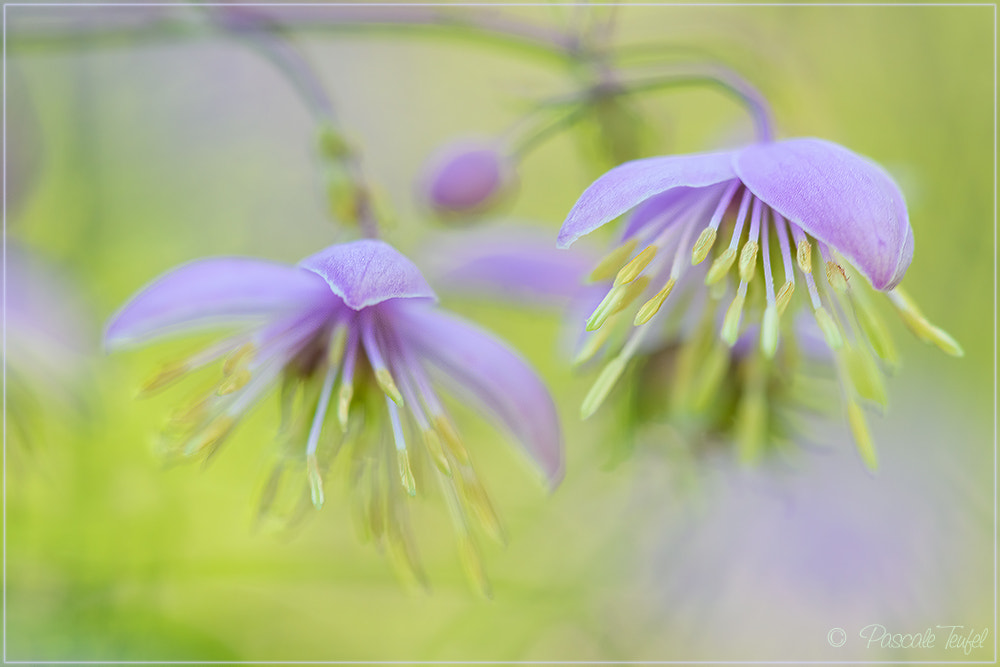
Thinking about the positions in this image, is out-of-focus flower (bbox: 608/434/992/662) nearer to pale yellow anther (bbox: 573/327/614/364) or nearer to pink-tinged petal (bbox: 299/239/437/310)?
pale yellow anther (bbox: 573/327/614/364)

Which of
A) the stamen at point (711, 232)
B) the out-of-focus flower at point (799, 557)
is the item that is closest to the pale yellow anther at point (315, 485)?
the stamen at point (711, 232)

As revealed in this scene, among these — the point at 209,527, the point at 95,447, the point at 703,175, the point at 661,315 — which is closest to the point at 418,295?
the point at 703,175

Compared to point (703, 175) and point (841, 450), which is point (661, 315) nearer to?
point (703, 175)

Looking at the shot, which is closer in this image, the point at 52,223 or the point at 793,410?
the point at 793,410

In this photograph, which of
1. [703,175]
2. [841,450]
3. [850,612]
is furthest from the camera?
[841,450]

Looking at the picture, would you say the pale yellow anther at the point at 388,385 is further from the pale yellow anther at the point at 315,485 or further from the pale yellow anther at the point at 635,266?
the pale yellow anther at the point at 635,266

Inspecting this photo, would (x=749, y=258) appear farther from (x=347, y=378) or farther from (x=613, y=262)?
(x=347, y=378)

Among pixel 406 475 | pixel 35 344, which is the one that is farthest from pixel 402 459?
pixel 35 344

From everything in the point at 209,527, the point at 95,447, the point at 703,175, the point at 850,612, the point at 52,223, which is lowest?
the point at 850,612
